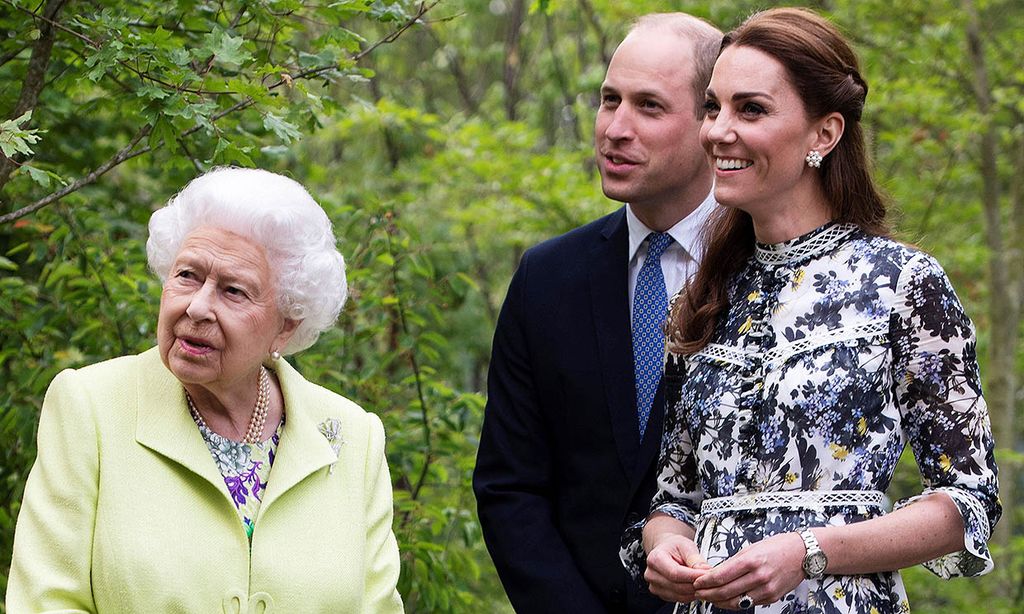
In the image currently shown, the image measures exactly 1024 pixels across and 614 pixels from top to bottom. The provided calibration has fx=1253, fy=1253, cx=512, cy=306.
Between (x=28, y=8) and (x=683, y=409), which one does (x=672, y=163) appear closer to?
(x=683, y=409)

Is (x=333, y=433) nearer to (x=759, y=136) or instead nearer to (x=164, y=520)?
(x=164, y=520)

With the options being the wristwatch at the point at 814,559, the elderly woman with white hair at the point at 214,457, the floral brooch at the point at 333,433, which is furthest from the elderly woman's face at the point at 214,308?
the wristwatch at the point at 814,559

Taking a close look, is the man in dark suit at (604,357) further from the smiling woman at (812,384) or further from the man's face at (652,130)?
the smiling woman at (812,384)

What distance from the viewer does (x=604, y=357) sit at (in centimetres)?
322

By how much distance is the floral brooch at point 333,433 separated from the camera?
114 inches

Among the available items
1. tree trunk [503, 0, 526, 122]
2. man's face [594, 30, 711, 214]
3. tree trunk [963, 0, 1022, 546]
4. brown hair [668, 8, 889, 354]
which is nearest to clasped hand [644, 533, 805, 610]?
brown hair [668, 8, 889, 354]

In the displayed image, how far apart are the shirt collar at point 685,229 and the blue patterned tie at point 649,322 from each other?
0.9 inches

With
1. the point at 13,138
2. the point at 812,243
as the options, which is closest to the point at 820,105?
the point at 812,243

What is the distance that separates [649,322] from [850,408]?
0.86 metres

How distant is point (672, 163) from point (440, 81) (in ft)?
36.3

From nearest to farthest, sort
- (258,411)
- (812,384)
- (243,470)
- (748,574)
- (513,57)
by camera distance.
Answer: (748,574)
(812,384)
(243,470)
(258,411)
(513,57)

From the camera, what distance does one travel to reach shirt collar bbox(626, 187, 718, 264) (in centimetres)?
328

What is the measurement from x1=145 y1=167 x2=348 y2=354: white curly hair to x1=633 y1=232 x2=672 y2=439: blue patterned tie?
84cm

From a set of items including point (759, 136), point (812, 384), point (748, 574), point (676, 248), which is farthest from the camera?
point (676, 248)
